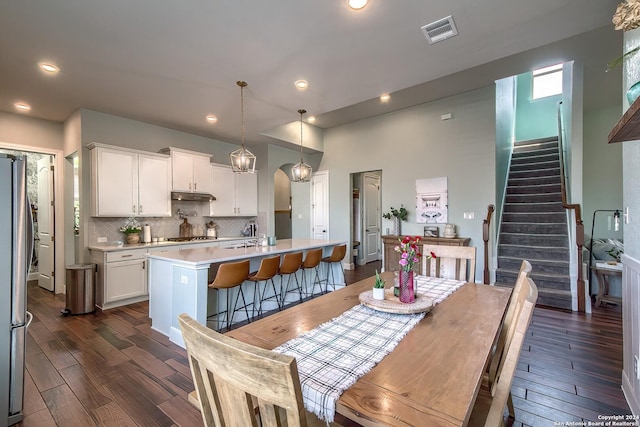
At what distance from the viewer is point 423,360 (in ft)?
3.61

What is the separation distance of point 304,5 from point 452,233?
4307 millimetres

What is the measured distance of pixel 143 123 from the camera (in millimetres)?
4820

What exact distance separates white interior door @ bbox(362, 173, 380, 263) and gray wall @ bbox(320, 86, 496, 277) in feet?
3.37

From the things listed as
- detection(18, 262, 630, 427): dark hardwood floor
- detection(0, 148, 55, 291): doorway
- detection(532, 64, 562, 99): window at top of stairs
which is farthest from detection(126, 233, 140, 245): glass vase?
detection(532, 64, 562, 99): window at top of stairs

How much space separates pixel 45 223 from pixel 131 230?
1904 mm

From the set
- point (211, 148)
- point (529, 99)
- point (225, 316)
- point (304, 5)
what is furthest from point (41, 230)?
point (529, 99)

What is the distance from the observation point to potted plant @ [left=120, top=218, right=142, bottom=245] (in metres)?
4.47

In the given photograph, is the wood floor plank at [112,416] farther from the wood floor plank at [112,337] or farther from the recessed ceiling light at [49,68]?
the recessed ceiling light at [49,68]

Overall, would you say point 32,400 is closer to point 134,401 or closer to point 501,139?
point 134,401

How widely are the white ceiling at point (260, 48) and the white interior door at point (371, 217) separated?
144 inches

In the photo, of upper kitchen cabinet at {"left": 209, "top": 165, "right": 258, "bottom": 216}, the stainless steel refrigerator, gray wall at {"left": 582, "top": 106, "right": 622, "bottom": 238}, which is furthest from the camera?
upper kitchen cabinet at {"left": 209, "top": 165, "right": 258, "bottom": 216}

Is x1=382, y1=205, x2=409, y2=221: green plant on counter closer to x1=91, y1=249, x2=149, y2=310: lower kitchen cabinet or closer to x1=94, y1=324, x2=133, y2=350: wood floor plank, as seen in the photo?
x1=91, y1=249, x2=149, y2=310: lower kitchen cabinet

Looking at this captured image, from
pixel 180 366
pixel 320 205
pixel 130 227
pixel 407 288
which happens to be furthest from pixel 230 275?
pixel 320 205

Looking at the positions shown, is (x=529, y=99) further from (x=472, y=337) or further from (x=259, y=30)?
(x=472, y=337)
